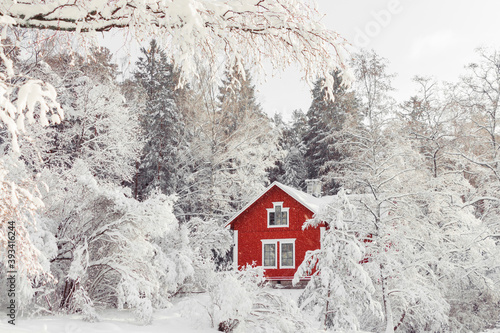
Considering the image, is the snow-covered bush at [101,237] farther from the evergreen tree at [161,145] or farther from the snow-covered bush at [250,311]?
the evergreen tree at [161,145]

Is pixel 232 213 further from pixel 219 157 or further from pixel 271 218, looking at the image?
pixel 219 157

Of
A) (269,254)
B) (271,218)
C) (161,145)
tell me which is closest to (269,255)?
(269,254)

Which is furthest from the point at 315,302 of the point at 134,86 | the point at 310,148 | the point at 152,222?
the point at 310,148

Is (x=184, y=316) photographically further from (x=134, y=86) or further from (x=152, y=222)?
(x=134, y=86)

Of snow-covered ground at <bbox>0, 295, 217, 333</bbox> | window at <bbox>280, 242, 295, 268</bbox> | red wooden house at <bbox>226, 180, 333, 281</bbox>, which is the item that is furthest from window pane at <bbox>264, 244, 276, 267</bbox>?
snow-covered ground at <bbox>0, 295, 217, 333</bbox>

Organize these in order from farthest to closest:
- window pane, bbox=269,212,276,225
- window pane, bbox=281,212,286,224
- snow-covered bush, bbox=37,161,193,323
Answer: window pane, bbox=269,212,276,225
window pane, bbox=281,212,286,224
snow-covered bush, bbox=37,161,193,323

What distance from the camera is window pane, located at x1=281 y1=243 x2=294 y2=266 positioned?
2636cm

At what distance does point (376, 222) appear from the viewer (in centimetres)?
1677

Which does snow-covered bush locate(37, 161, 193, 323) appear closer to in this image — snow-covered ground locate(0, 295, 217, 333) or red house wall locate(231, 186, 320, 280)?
snow-covered ground locate(0, 295, 217, 333)

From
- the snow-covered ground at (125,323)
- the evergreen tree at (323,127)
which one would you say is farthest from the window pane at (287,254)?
the snow-covered ground at (125,323)

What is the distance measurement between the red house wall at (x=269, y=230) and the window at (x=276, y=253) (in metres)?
0.19

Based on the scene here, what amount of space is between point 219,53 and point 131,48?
81 centimetres

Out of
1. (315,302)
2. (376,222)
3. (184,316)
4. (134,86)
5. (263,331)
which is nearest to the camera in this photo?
(263,331)

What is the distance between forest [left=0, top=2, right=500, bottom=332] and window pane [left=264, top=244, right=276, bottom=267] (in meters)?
2.76
